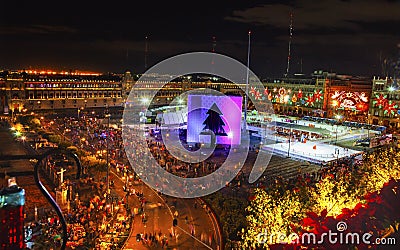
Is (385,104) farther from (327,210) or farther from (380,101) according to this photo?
(327,210)

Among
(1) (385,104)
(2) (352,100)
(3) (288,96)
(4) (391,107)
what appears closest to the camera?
(4) (391,107)

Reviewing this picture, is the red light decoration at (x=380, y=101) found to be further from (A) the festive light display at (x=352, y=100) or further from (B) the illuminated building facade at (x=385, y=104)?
(A) the festive light display at (x=352, y=100)

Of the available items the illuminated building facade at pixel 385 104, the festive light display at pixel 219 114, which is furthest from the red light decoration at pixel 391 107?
the festive light display at pixel 219 114

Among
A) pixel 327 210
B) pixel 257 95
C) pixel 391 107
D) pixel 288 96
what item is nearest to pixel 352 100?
pixel 391 107

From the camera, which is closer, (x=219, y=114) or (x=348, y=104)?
(x=219, y=114)

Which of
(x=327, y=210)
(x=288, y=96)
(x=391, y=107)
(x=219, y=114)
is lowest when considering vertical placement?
(x=327, y=210)

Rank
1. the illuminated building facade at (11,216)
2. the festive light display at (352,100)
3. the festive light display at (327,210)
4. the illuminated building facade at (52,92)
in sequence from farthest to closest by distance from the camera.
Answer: the illuminated building facade at (52,92), the festive light display at (352,100), the festive light display at (327,210), the illuminated building facade at (11,216)
